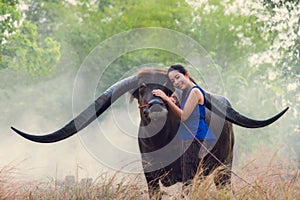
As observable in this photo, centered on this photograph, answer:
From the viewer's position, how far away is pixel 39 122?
28.3 metres

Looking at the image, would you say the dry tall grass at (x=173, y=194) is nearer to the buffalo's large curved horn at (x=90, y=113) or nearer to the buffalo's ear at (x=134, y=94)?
the buffalo's large curved horn at (x=90, y=113)

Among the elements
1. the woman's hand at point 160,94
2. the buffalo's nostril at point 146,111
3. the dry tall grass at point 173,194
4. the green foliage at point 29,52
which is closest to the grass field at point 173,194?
the dry tall grass at point 173,194

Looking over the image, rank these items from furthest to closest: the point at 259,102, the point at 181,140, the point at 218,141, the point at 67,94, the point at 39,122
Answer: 1. the point at 259,102
2. the point at 67,94
3. the point at 39,122
4. the point at 218,141
5. the point at 181,140

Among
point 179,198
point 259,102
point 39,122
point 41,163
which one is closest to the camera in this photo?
point 179,198

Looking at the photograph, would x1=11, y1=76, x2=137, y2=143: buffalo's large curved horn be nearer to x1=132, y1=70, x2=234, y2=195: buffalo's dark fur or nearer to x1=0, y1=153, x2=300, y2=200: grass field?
x1=132, y1=70, x2=234, y2=195: buffalo's dark fur

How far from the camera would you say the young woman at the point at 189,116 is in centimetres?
616

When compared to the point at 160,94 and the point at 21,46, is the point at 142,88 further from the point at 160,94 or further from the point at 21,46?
the point at 21,46

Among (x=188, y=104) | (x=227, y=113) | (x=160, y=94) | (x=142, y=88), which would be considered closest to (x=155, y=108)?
(x=160, y=94)

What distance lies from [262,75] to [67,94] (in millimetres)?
10810

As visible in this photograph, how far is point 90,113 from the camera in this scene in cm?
677

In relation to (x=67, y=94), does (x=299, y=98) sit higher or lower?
lower

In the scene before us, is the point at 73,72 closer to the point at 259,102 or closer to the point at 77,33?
the point at 77,33

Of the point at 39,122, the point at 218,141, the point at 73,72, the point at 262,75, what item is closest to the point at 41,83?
the point at 73,72

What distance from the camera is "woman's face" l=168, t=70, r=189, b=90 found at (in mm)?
6289
